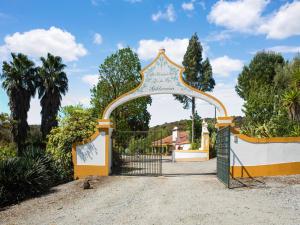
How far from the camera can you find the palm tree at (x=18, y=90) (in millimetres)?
28516

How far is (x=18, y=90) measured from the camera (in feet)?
94.2

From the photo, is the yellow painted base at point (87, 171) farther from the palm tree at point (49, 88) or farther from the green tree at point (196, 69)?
the green tree at point (196, 69)

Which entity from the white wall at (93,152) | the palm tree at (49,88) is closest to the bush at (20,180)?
the white wall at (93,152)

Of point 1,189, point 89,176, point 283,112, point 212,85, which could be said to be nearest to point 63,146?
point 89,176

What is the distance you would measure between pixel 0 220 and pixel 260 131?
1230 cm

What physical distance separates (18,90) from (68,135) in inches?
625

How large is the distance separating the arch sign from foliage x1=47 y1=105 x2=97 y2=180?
91 cm

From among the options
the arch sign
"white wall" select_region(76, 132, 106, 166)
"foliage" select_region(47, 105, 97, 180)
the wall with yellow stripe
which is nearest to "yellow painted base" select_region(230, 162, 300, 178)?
the wall with yellow stripe

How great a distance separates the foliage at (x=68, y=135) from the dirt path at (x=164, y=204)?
84.3 inches

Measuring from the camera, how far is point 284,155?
1327 centimetres

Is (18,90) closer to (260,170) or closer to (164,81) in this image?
(164,81)

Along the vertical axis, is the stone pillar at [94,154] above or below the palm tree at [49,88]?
below

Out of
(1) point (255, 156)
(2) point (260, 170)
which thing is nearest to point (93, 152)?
(1) point (255, 156)

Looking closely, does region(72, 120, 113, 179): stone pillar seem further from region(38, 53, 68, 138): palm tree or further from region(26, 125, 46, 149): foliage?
region(38, 53, 68, 138): palm tree
